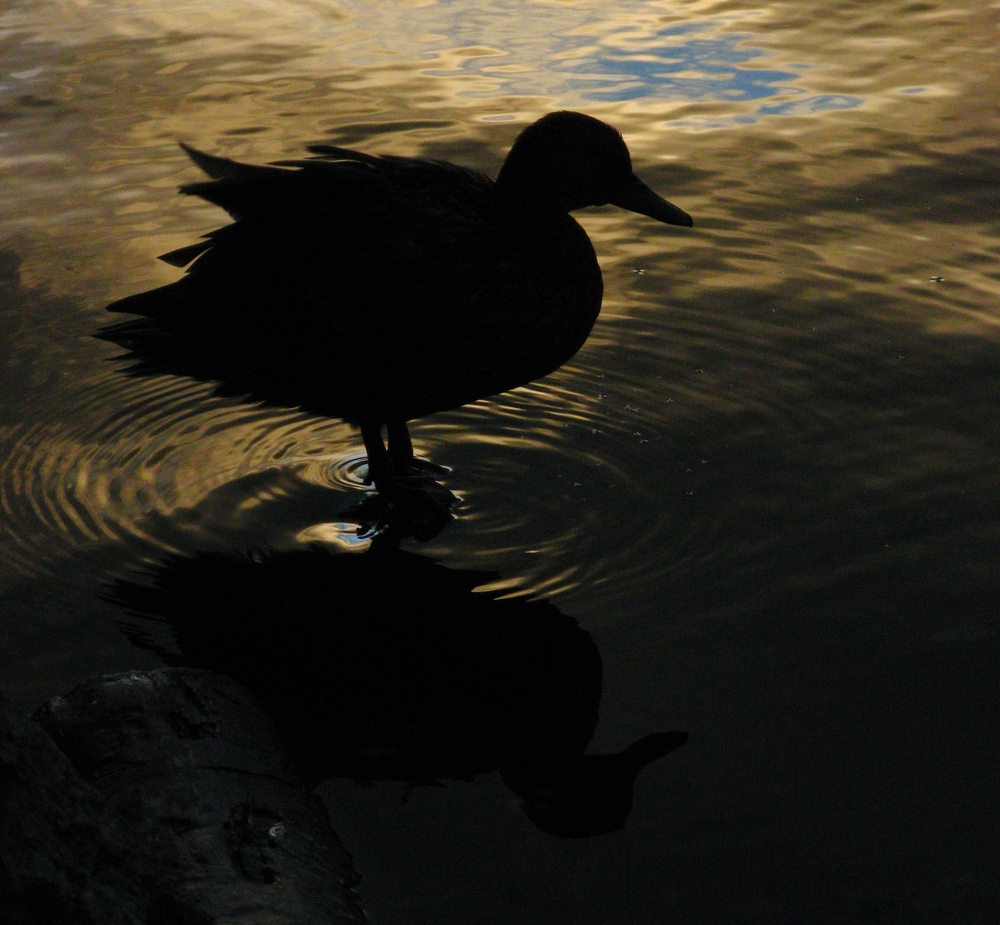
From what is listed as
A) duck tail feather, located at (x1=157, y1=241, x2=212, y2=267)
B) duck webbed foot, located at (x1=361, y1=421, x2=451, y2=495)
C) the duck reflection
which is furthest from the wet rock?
duck tail feather, located at (x1=157, y1=241, x2=212, y2=267)

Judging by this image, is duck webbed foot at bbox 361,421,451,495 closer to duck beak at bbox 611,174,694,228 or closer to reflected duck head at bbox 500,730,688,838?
duck beak at bbox 611,174,694,228

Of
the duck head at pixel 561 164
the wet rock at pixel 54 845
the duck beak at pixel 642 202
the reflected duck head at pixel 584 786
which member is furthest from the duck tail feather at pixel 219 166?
the wet rock at pixel 54 845

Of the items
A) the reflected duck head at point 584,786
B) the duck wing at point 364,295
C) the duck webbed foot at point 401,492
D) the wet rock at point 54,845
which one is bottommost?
the reflected duck head at point 584,786

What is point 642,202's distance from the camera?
5215mm

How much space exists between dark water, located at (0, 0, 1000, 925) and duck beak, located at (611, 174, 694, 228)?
0.78m

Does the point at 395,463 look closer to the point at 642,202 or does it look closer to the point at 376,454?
the point at 376,454

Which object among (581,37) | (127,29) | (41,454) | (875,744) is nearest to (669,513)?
(875,744)

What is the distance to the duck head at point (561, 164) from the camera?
195 inches

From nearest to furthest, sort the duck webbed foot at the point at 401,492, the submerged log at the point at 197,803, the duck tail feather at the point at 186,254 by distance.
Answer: the submerged log at the point at 197,803, the duck webbed foot at the point at 401,492, the duck tail feather at the point at 186,254

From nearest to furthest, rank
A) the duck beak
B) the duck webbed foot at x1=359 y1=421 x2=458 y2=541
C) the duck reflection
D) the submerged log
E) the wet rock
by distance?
the wet rock < the submerged log < the duck reflection < the duck webbed foot at x1=359 y1=421 x2=458 y2=541 < the duck beak

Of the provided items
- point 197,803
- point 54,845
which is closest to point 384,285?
point 197,803

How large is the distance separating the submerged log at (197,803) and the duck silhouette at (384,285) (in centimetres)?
147

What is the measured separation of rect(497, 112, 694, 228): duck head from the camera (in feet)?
16.3

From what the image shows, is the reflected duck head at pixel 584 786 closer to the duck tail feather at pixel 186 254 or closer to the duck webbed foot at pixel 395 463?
the duck webbed foot at pixel 395 463
